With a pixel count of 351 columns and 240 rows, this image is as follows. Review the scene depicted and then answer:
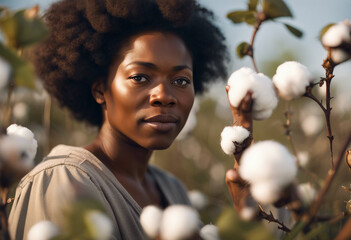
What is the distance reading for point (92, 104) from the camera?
1.55 metres

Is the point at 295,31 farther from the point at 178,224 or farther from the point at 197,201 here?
the point at 197,201

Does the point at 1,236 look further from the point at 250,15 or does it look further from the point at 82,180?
the point at 250,15

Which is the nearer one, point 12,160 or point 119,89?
point 12,160

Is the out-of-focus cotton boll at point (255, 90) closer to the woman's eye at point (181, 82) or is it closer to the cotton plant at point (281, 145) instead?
the cotton plant at point (281, 145)

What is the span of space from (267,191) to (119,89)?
0.82 metres

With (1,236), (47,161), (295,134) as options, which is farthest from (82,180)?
(295,134)

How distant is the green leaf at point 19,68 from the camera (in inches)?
16.5

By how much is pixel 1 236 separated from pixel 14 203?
0.54 m

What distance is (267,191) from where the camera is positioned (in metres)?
0.43

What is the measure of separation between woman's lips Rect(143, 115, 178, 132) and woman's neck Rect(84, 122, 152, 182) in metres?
0.17

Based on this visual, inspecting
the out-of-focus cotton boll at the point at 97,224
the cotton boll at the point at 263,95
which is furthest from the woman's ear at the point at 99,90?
the out-of-focus cotton boll at the point at 97,224

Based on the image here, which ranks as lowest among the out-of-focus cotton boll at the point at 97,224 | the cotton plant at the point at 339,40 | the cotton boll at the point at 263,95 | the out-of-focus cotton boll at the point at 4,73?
the out-of-focus cotton boll at the point at 97,224

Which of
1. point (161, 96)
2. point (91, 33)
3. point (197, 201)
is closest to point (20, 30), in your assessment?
point (161, 96)

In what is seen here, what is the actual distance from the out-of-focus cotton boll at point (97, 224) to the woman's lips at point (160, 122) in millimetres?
712
